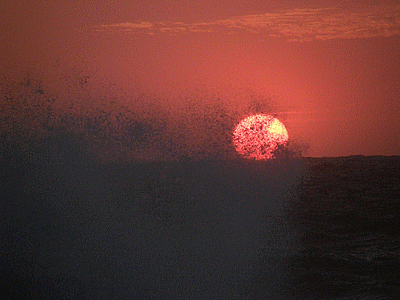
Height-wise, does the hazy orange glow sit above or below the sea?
above

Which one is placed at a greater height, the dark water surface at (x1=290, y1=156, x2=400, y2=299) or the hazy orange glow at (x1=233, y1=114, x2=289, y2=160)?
the hazy orange glow at (x1=233, y1=114, x2=289, y2=160)

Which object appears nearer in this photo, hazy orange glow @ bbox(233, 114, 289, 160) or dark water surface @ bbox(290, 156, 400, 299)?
dark water surface @ bbox(290, 156, 400, 299)

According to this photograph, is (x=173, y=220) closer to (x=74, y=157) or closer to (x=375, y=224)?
(x=375, y=224)

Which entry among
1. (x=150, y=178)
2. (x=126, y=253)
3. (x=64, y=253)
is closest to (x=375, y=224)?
(x=126, y=253)

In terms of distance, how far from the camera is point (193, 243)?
44.4 feet

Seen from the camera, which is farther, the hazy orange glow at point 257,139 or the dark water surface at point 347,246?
the hazy orange glow at point 257,139

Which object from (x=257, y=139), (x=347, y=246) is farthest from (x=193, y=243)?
(x=257, y=139)

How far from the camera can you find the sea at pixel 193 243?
9.87 metres

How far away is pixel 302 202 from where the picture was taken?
2391 centimetres

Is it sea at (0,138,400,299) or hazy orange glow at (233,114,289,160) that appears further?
hazy orange glow at (233,114,289,160)

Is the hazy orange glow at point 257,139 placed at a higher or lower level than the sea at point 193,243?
higher

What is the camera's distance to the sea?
9867 mm

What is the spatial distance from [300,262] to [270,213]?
8.13 m

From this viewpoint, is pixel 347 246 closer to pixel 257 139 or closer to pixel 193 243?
pixel 193 243
